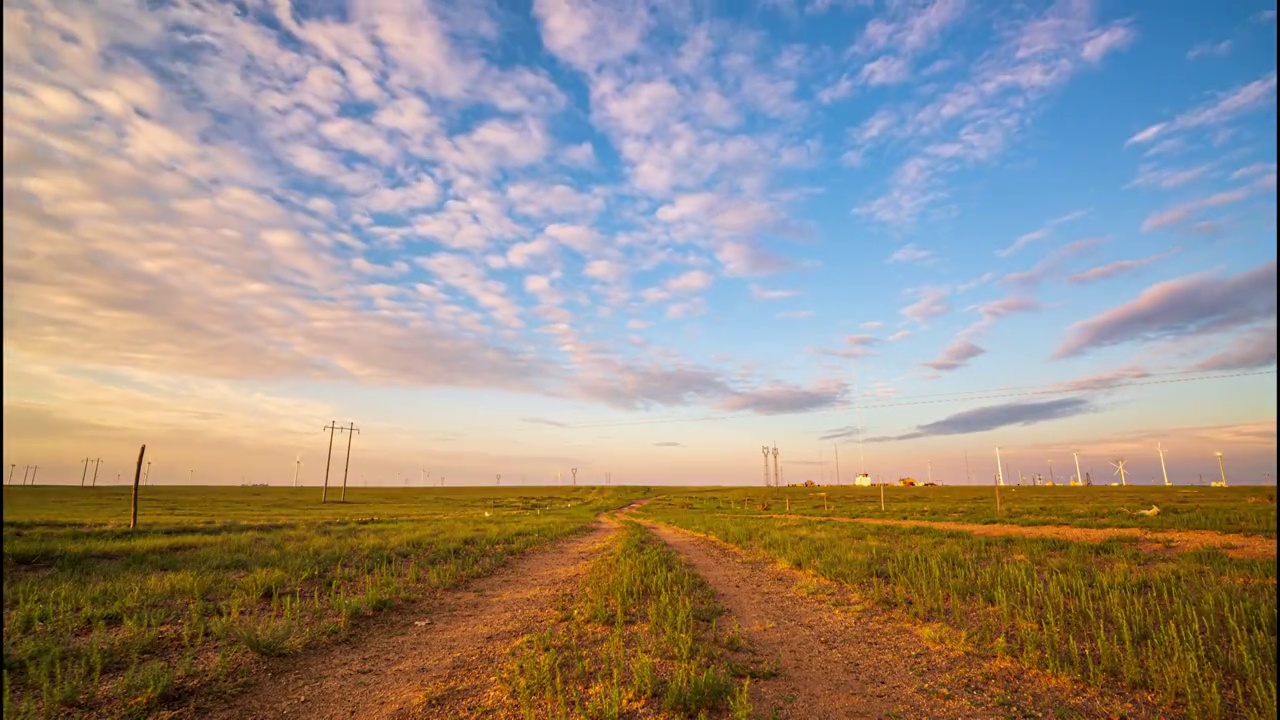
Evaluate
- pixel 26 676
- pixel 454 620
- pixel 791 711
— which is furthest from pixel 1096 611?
pixel 26 676

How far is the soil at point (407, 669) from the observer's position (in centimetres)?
827

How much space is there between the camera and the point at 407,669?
387 inches

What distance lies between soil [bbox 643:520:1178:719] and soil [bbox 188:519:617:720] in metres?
4.37

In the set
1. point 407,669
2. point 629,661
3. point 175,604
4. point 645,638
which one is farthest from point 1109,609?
point 175,604

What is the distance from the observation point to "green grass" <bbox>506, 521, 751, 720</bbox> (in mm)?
7898

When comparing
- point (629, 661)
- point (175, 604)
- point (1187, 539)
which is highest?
point (1187, 539)

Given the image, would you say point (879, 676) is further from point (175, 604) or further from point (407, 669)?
point (175, 604)

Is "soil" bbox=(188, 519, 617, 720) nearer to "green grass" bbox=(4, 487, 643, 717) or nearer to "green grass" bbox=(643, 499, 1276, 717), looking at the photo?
"green grass" bbox=(4, 487, 643, 717)

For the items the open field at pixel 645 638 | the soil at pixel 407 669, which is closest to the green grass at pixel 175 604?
the open field at pixel 645 638

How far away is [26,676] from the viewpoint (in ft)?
29.9

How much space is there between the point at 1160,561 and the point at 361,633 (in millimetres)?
23056

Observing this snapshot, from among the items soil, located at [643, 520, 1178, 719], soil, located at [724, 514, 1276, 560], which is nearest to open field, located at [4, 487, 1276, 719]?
soil, located at [643, 520, 1178, 719]

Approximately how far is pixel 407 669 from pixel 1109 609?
13.4 meters

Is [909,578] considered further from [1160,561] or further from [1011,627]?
[1160,561]
